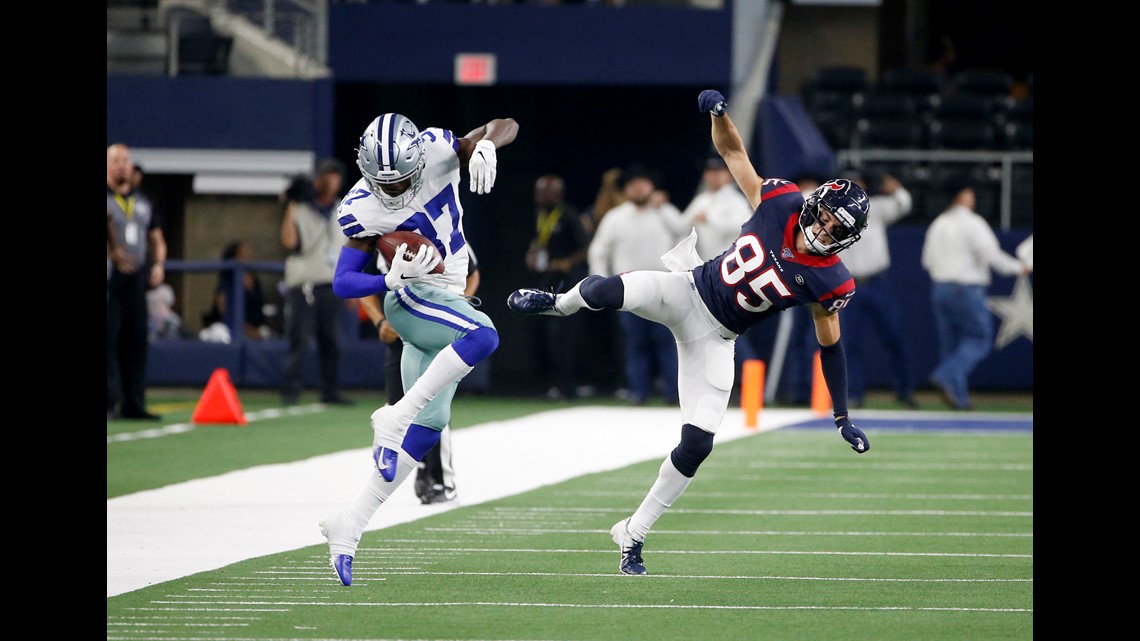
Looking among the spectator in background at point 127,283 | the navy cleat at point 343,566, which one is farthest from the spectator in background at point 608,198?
the navy cleat at point 343,566

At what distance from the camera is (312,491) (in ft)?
33.9

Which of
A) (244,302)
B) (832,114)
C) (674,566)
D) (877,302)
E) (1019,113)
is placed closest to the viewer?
(674,566)

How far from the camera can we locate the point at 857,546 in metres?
8.47

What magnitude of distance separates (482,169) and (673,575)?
191 centimetres

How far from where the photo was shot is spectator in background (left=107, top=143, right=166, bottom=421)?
14.4 m

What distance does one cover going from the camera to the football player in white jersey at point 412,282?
24.0 ft

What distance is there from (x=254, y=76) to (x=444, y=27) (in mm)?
2152

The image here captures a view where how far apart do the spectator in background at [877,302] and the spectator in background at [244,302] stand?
6.29m

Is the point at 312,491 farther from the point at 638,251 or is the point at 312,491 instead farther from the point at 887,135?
the point at 887,135

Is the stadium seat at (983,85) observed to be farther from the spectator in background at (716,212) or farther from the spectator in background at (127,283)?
the spectator in background at (127,283)

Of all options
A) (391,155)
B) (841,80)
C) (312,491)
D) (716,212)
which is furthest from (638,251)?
(391,155)

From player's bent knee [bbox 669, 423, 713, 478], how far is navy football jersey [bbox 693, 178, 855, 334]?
488 mm

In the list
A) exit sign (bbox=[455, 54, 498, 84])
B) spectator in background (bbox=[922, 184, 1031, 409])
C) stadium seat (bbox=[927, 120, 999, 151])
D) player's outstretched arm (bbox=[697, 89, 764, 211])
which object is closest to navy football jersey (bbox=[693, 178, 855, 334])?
player's outstretched arm (bbox=[697, 89, 764, 211])

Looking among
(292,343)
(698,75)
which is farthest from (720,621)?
(698,75)
